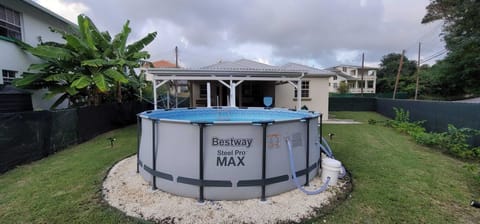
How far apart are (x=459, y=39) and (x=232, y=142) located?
75.5ft

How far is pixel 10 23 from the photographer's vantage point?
888 centimetres

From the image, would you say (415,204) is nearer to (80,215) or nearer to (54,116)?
(80,215)

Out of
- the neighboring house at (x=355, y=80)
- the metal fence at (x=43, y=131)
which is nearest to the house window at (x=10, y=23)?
the metal fence at (x=43, y=131)

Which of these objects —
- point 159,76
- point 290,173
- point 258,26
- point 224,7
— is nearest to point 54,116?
point 159,76

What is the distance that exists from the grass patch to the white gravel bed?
1.28 feet

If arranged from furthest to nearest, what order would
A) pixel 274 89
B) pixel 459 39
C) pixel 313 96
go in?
pixel 459 39 → pixel 274 89 → pixel 313 96

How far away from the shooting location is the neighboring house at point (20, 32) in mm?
8344

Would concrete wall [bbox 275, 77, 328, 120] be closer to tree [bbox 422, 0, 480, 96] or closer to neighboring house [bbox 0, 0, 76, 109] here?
tree [bbox 422, 0, 480, 96]

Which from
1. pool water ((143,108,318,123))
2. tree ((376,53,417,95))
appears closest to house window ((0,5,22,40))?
pool water ((143,108,318,123))

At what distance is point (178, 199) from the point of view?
3562mm

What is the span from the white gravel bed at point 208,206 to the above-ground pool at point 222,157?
0.15 m

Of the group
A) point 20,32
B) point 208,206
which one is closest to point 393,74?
point 208,206

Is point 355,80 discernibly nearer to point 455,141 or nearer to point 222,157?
point 455,141

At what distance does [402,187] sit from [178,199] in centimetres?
414
